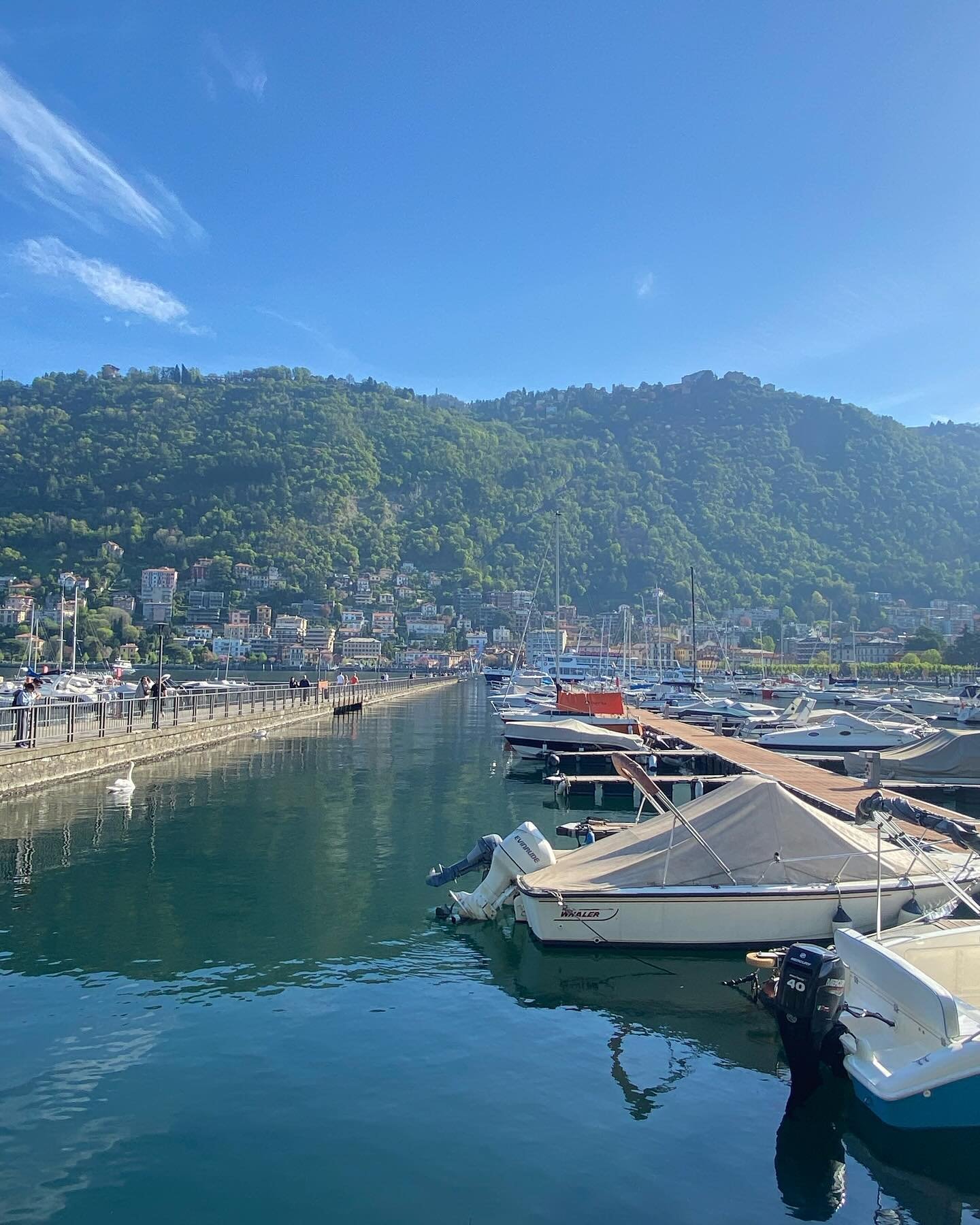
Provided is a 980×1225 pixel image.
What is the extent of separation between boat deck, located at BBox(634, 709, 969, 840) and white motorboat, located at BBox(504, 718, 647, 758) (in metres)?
2.60

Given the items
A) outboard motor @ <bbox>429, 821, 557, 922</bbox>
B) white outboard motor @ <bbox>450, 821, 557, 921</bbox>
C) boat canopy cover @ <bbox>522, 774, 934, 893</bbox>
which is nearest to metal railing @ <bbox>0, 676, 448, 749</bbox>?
outboard motor @ <bbox>429, 821, 557, 922</bbox>

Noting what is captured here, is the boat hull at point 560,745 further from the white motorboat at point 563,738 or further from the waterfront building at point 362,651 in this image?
the waterfront building at point 362,651

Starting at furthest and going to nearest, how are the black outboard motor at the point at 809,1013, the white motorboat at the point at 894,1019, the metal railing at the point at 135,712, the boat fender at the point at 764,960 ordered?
the metal railing at the point at 135,712, the boat fender at the point at 764,960, the black outboard motor at the point at 809,1013, the white motorboat at the point at 894,1019

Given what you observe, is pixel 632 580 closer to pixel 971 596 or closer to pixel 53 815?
pixel 971 596

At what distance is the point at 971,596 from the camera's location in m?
191

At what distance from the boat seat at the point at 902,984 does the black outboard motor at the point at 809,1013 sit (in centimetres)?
30

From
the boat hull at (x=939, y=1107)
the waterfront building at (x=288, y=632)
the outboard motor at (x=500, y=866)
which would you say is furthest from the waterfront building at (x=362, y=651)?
the boat hull at (x=939, y=1107)

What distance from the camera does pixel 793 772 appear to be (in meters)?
25.8

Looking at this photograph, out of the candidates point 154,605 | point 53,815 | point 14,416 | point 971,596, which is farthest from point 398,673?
point 53,815

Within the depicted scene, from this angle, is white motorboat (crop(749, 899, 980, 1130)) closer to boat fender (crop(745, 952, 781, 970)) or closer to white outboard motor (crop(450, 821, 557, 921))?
boat fender (crop(745, 952, 781, 970))

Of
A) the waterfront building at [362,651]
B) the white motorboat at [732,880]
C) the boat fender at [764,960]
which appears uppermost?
the white motorboat at [732,880]

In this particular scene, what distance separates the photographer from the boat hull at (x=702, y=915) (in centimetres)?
1159

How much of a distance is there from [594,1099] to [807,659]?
175 meters

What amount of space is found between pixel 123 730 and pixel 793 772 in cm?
2179
